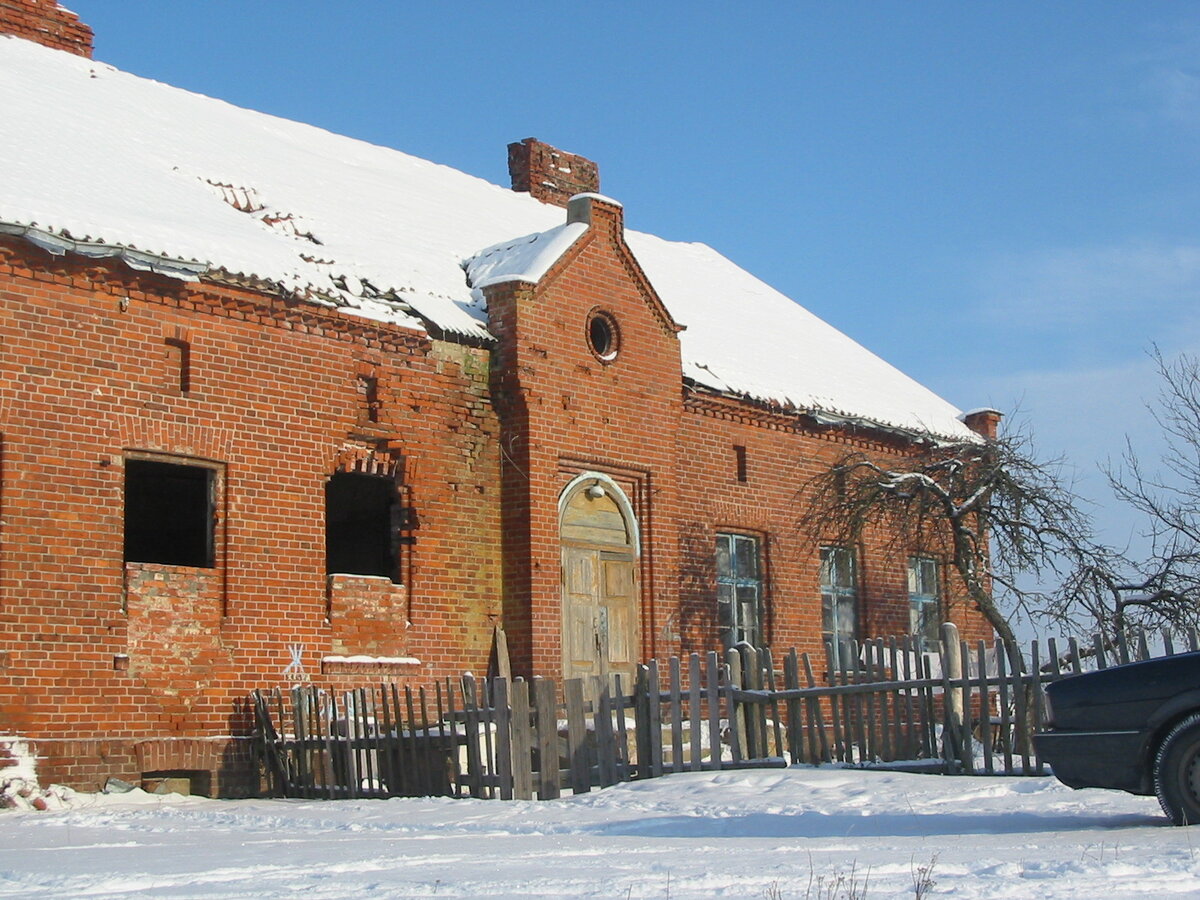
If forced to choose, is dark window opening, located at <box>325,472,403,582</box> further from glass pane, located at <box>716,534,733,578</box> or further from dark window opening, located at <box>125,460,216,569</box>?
glass pane, located at <box>716,534,733,578</box>

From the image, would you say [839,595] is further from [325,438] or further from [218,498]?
[218,498]

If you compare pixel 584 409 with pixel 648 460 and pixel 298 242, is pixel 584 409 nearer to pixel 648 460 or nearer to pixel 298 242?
pixel 648 460

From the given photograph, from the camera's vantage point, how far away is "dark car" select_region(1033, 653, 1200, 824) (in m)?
8.59

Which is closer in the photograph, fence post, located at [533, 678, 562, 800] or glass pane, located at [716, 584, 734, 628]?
fence post, located at [533, 678, 562, 800]

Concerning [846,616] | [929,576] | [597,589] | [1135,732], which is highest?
[929,576]

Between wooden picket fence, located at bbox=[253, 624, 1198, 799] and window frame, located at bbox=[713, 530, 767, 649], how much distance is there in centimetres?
639

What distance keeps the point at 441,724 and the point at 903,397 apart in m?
14.9

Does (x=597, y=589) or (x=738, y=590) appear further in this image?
(x=738, y=590)

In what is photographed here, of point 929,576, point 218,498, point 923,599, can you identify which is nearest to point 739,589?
point 923,599

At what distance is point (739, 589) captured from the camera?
20.9 metres

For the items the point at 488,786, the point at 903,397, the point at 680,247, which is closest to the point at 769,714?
the point at 488,786

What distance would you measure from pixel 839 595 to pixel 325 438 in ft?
31.8

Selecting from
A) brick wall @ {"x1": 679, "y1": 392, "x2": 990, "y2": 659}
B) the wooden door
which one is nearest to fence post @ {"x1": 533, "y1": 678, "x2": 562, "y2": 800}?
the wooden door

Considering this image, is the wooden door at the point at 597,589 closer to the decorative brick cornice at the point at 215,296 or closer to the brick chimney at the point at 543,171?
the decorative brick cornice at the point at 215,296
